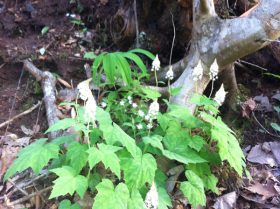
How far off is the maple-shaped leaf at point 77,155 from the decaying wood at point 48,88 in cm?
99

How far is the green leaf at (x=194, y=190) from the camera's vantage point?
258 centimetres

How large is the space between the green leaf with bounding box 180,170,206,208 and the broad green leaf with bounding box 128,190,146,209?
1.17 ft

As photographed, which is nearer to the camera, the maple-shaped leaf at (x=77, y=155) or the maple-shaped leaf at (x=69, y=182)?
the maple-shaped leaf at (x=69, y=182)

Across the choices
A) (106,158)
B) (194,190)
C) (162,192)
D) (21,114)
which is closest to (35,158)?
(106,158)

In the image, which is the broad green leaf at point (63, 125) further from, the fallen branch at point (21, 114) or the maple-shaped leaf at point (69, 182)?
the fallen branch at point (21, 114)

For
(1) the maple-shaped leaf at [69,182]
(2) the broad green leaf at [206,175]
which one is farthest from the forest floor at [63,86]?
(1) the maple-shaped leaf at [69,182]

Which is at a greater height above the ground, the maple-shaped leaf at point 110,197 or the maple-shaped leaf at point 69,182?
the maple-shaped leaf at point 69,182

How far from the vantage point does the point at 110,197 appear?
2312mm

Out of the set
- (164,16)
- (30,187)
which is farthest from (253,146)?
(30,187)

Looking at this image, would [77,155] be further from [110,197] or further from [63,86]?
[63,86]

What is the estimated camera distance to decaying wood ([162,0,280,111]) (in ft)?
10.6

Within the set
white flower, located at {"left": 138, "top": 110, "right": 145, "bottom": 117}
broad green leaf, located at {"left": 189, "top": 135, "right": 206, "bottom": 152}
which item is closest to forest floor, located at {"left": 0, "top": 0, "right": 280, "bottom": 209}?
broad green leaf, located at {"left": 189, "top": 135, "right": 206, "bottom": 152}

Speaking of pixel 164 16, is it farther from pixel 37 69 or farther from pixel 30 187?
pixel 30 187

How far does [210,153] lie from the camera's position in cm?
300
